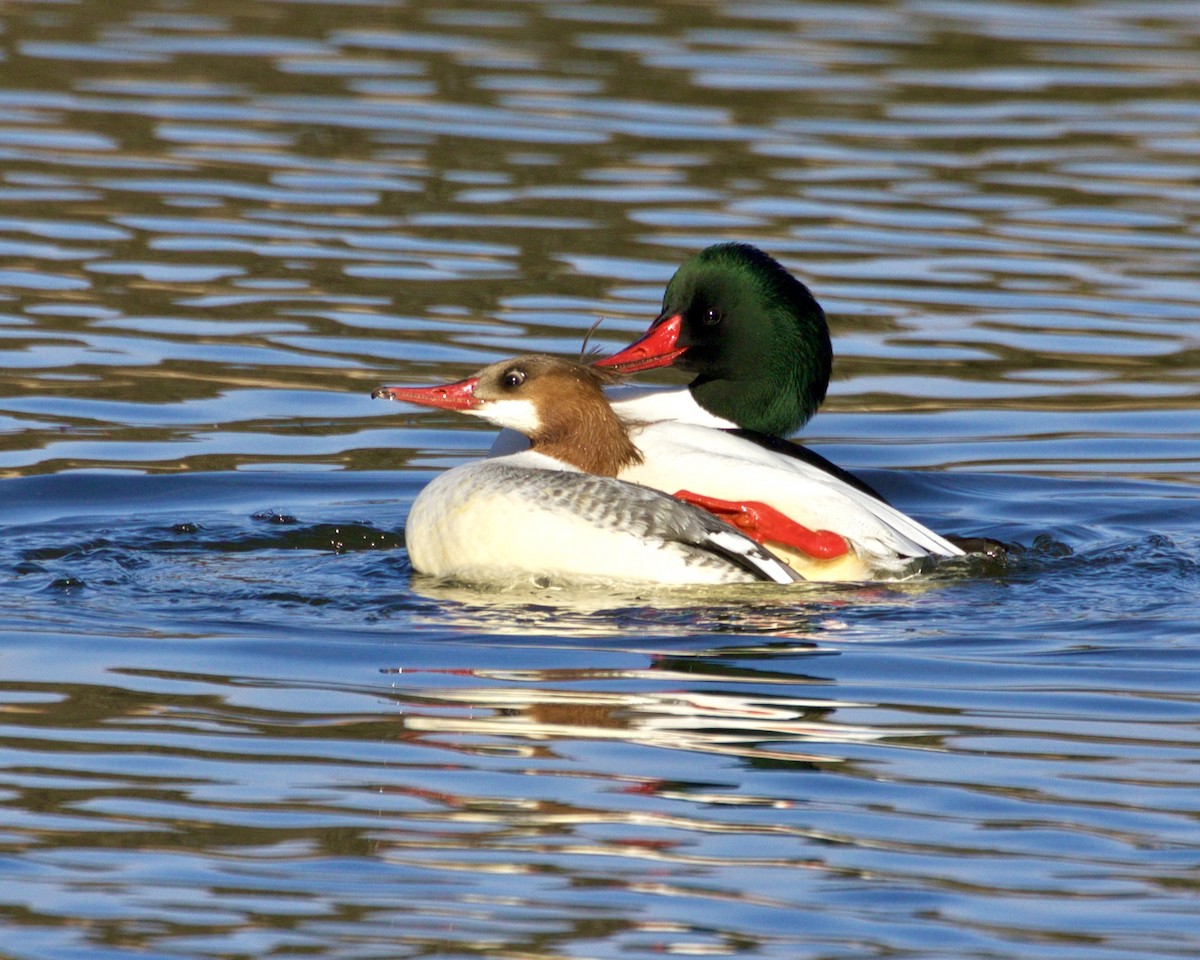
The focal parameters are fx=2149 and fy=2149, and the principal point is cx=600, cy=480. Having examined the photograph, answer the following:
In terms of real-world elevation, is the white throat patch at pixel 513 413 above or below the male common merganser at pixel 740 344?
below

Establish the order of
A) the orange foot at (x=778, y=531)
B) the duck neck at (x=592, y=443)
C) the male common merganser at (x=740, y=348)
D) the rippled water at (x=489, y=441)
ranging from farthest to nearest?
1. the male common merganser at (x=740, y=348)
2. the duck neck at (x=592, y=443)
3. the orange foot at (x=778, y=531)
4. the rippled water at (x=489, y=441)

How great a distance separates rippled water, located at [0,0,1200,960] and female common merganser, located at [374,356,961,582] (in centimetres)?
20

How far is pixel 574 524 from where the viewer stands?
711cm

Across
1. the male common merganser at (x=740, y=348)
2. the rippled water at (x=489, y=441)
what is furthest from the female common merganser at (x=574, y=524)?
the male common merganser at (x=740, y=348)

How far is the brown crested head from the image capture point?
764 centimetres

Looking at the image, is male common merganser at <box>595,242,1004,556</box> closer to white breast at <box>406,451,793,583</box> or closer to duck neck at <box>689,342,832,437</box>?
duck neck at <box>689,342,832,437</box>

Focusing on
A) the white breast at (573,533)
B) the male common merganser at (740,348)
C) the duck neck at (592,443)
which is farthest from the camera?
the male common merganser at (740,348)

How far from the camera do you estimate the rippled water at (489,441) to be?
4688 millimetres

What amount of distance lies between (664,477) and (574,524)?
1.89 feet

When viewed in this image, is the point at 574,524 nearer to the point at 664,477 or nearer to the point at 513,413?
the point at 664,477

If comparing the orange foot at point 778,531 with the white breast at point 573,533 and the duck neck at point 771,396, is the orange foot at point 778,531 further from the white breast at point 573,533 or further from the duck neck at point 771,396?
the duck neck at point 771,396

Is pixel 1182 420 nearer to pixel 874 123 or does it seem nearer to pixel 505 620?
Answer: pixel 505 620

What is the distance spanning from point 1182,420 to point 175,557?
4.97 m

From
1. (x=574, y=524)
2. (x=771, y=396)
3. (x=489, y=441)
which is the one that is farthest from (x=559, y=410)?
(x=489, y=441)
